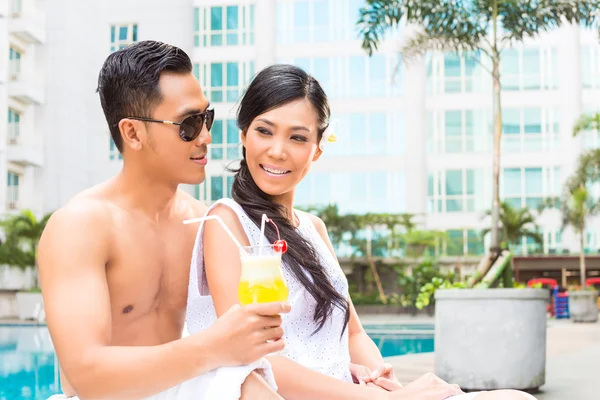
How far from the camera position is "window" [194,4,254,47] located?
3156cm

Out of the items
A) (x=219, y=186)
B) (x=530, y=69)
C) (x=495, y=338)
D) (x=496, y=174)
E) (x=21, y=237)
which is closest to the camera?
(x=495, y=338)

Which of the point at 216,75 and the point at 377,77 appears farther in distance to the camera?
the point at 216,75

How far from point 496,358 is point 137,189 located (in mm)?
4669

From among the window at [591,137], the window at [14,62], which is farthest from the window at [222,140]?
the window at [591,137]

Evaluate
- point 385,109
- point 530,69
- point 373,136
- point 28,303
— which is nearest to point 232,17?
point 385,109

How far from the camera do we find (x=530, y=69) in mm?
30672

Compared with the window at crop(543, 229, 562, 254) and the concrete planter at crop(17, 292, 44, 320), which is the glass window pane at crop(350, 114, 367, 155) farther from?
the concrete planter at crop(17, 292, 44, 320)

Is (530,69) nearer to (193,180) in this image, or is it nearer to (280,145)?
(280,145)

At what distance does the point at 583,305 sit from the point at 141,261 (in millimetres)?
19470

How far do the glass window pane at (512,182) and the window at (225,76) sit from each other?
10462 mm

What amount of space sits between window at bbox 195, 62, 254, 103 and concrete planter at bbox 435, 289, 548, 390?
25639 mm

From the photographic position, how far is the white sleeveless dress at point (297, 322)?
2.17 m

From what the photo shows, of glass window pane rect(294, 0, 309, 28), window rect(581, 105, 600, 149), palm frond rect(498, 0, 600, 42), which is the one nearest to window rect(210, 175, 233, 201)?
palm frond rect(498, 0, 600, 42)

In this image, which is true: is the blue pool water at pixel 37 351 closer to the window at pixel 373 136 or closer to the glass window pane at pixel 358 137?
the window at pixel 373 136
